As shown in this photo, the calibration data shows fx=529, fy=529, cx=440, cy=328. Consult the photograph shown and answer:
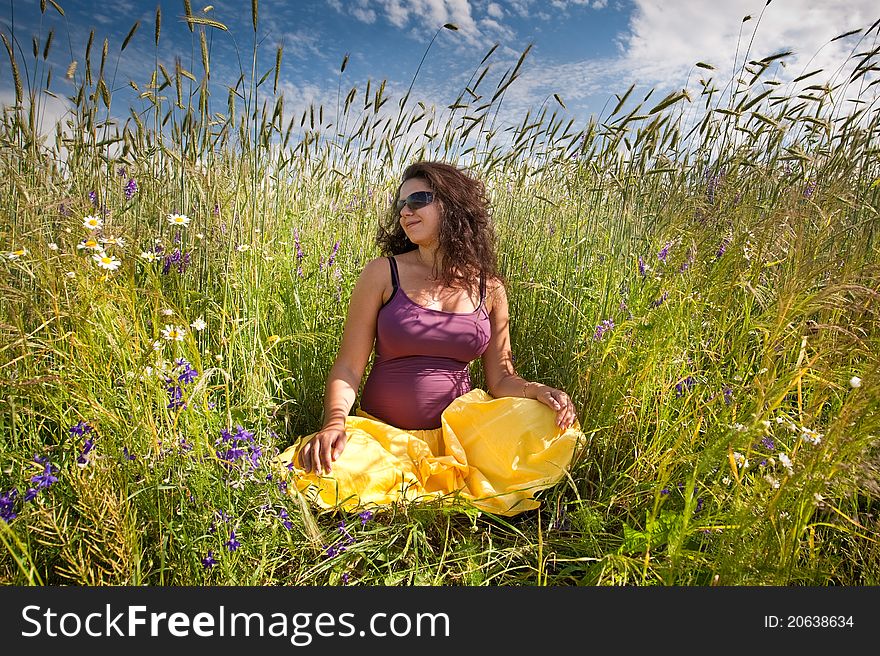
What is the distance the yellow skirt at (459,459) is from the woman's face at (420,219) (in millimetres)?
624

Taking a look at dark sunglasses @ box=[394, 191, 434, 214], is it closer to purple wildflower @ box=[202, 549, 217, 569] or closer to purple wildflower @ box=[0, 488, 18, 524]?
purple wildflower @ box=[202, 549, 217, 569]

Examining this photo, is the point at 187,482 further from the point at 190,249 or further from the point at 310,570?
the point at 190,249

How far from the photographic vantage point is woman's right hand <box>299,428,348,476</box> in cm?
153

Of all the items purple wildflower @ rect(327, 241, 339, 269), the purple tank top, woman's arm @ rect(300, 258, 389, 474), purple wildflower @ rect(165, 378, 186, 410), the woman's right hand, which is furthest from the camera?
purple wildflower @ rect(327, 241, 339, 269)

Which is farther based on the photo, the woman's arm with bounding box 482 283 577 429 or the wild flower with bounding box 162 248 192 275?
the woman's arm with bounding box 482 283 577 429

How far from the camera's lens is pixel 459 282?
6.74ft

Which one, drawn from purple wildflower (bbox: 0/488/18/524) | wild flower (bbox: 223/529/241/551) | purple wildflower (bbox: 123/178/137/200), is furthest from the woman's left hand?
purple wildflower (bbox: 123/178/137/200)

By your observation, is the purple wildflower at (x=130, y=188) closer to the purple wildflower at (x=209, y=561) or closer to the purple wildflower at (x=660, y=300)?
the purple wildflower at (x=209, y=561)

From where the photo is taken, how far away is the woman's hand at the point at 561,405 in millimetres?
1699

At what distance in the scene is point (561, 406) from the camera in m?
1.72

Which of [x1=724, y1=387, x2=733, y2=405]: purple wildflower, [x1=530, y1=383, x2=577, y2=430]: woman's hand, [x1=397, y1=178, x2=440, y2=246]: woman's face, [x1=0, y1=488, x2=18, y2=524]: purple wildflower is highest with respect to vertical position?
[x1=397, y1=178, x2=440, y2=246]: woman's face

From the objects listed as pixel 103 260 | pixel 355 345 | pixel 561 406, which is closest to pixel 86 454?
pixel 103 260

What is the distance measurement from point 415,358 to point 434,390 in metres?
0.14

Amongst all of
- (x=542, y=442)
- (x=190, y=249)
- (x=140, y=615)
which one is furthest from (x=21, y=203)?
(x=542, y=442)
